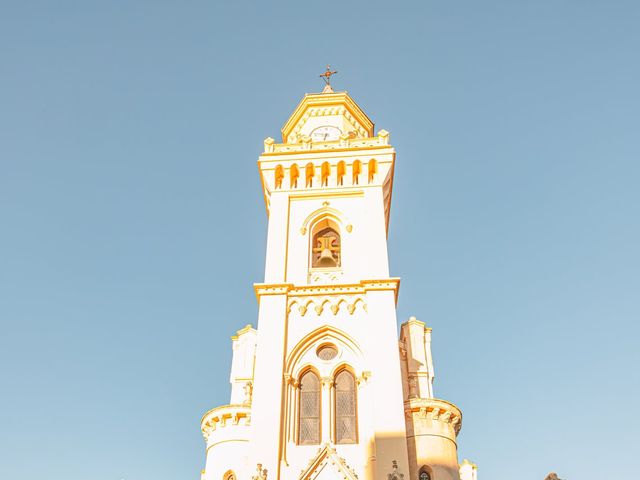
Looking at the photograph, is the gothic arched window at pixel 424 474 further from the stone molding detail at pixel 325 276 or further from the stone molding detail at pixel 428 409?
the stone molding detail at pixel 325 276

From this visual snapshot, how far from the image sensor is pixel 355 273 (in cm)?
2544

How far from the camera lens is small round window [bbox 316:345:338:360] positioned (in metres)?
23.4

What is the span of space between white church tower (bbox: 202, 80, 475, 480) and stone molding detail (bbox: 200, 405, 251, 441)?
0.04m

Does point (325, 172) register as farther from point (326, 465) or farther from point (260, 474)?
point (260, 474)

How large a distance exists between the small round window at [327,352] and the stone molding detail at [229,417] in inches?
165

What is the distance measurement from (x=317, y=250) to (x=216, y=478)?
9.99m

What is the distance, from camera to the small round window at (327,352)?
920 inches

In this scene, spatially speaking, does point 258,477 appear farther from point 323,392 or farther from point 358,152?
point 358,152

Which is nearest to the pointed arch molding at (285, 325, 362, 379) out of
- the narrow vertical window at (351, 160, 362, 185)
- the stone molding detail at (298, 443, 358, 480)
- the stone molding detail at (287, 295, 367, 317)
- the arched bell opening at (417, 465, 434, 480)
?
the stone molding detail at (287, 295, 367, 317)

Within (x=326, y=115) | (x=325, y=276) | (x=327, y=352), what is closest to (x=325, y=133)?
(x=326, y=115)

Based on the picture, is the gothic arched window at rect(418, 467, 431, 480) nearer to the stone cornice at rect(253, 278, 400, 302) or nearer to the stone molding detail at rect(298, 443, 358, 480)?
the stone molding detail at rect(298, 443, 358, 480)

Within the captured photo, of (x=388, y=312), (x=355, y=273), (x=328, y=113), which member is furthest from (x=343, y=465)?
(x=328, y=113)

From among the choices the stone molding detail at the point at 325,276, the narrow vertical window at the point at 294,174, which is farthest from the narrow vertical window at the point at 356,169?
the stone molding detail at the point at 325,276

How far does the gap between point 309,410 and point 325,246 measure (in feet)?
25.1
